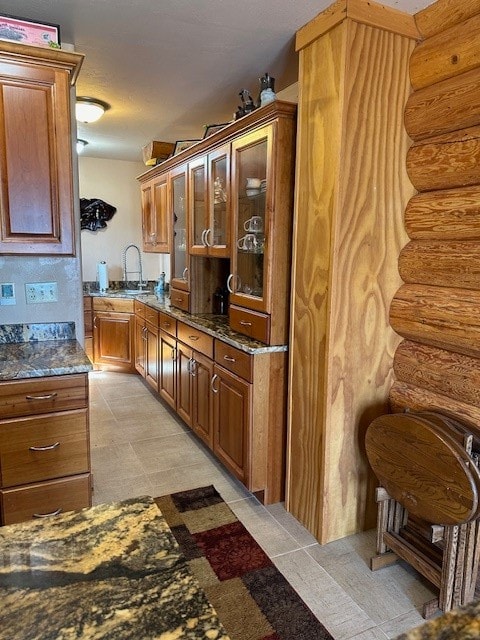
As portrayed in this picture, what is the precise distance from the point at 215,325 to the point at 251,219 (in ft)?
2.51

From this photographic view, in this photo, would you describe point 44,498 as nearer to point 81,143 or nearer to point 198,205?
point 198,205

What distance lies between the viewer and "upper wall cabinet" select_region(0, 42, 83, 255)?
2.14 meters

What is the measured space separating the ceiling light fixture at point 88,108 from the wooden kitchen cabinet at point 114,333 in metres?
1.93

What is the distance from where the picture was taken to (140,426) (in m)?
3.70

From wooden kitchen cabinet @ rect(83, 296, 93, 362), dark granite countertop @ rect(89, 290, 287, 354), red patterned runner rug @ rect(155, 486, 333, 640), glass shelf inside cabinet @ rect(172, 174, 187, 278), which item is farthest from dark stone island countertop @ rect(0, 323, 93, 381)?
wooden kitchen cabinet @ rect(83, 296, 93, 362)

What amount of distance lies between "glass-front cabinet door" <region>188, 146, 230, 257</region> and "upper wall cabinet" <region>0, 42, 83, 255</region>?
3.31 ft

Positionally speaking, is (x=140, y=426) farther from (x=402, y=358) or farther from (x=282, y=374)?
(x=402, y=358)

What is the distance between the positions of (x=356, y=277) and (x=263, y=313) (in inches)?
23.5

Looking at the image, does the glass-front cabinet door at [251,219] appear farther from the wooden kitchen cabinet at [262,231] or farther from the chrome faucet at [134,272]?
the chrome faucet at [134,272]

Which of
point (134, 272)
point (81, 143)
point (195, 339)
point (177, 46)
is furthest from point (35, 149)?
point (134, 272)

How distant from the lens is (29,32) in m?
2.18

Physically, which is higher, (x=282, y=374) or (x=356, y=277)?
(x=356, y=277)

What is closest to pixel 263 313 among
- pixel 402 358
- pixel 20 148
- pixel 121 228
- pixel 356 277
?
pixel 356 277

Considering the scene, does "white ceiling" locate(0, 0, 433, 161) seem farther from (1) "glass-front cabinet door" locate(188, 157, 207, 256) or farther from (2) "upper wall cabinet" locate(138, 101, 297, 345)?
(1) "glass-front cabinet door" locate(188, 157, 207, 256)
